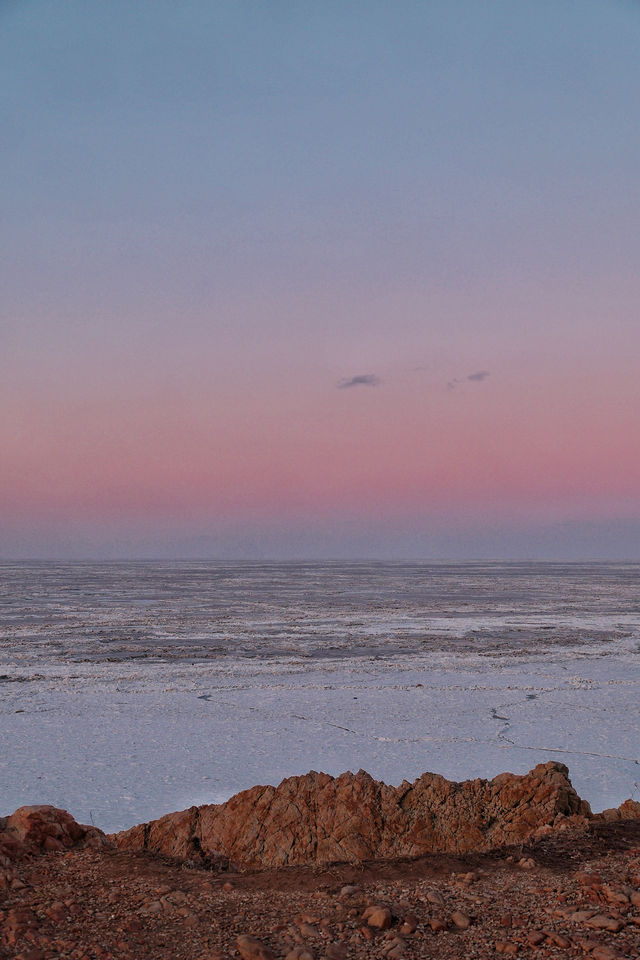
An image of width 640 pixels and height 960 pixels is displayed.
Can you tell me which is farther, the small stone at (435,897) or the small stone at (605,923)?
the small stone at (435,897)

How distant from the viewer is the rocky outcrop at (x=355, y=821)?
187 inches

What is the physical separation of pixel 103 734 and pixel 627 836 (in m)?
5.88

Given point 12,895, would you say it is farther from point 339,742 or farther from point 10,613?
point 10,613

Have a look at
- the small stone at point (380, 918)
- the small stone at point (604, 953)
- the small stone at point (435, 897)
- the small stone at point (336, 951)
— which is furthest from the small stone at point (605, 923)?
the small stone at point (336, 951)

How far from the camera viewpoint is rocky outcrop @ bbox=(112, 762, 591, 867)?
476cm

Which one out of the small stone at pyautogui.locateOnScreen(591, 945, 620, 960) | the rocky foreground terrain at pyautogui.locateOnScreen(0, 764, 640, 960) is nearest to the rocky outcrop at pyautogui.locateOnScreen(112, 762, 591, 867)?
the rocky foreground terrain at pyautogui.locateOnScreen(0, 764, 640, 960)

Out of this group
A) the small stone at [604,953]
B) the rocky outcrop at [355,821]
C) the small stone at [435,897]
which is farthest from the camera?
the rocky outcrop at [355,821]

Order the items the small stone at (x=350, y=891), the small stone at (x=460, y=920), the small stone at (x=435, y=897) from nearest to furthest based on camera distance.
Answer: the small stone at (x=460, y=920) < the small stone at (x=435, y=897) < the small stone at (x=350, y=891)

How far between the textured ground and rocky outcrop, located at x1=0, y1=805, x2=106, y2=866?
65mm

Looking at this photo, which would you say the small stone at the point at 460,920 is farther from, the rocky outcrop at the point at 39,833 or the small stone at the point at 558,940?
the rocky outcrop at the point at 39,833

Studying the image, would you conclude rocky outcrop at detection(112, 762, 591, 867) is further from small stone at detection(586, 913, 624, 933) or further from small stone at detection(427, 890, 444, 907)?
small stone at detection(586, 913, 624, 933)

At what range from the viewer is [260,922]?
370 cm

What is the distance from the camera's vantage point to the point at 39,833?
468cm

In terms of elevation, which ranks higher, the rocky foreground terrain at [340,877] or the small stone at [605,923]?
the small stone at [605,923]
